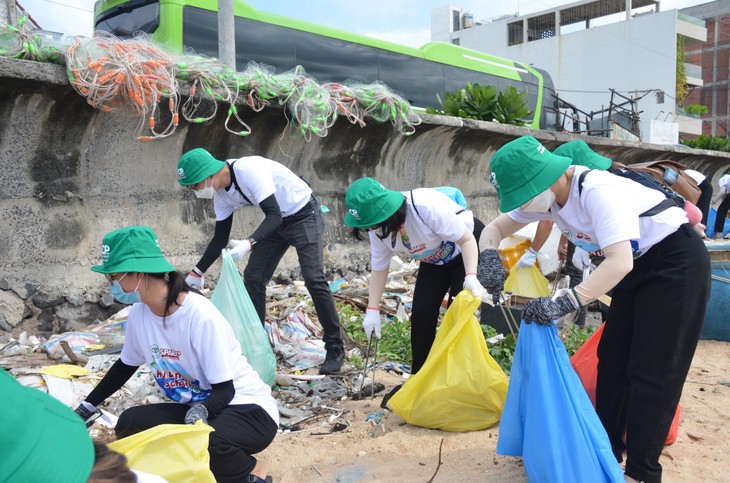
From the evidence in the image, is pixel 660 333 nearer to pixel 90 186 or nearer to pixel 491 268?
pixel 491 268

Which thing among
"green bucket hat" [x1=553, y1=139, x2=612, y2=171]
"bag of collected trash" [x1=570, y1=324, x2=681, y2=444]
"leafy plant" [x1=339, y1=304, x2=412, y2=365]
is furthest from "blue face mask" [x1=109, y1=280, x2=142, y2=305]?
"green bucket hat" [x1=553, y1=139, x2=612, y2=171]

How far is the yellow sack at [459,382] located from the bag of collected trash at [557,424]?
0.67 metres

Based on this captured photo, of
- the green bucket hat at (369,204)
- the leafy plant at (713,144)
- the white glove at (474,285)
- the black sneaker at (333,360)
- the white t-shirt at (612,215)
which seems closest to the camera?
the white t-shirt at (612,215)

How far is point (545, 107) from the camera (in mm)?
13945

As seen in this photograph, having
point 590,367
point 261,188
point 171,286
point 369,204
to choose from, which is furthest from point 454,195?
point 171,286

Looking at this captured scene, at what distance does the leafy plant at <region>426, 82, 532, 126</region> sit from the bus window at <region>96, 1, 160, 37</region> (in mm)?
3482

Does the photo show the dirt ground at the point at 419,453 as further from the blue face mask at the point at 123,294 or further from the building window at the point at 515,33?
the building window at the point at 515,33

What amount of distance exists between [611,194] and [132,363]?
6.30ft

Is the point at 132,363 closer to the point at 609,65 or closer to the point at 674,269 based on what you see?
the point at 674,269

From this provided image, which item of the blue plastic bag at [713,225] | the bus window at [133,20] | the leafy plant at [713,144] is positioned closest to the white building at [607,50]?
the leafy plant at [713,144]

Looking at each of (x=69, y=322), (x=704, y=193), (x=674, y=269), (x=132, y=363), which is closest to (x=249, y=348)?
(x=132, y=363)

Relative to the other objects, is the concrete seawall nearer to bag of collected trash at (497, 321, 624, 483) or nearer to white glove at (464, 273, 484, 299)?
white glove at (464, 273, 484, 299)

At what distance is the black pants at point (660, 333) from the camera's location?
2.43 m

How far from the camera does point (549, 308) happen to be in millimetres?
2438
